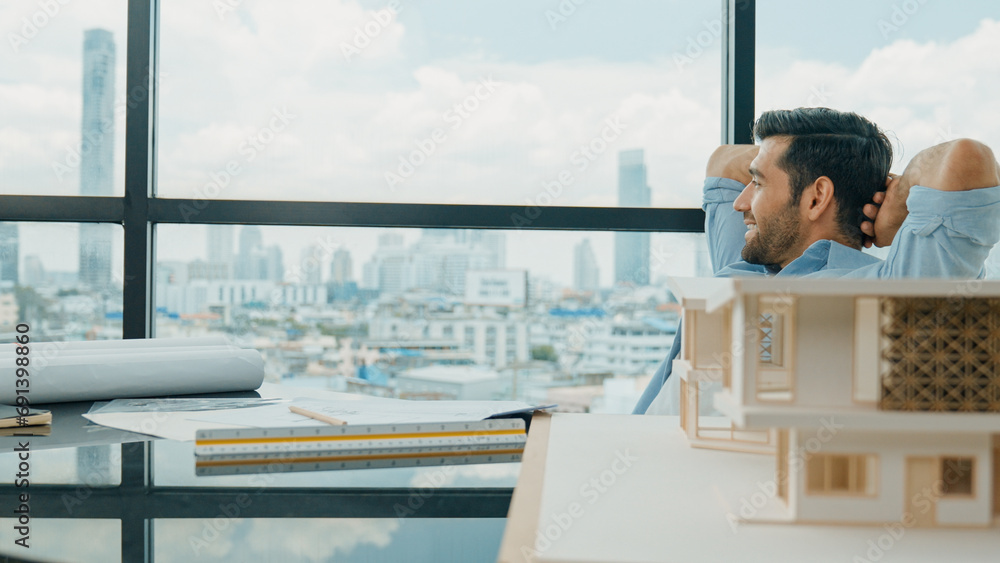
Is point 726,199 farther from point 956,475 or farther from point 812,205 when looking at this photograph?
point 956,475

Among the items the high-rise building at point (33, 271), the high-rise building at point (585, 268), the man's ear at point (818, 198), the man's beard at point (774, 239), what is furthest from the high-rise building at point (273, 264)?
the man's ear at point (818, 198)

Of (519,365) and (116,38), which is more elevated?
(116,38)

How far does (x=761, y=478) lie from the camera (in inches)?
23.8

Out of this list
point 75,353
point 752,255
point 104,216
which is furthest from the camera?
point 104,216

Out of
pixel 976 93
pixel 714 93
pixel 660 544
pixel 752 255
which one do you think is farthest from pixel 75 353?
pixel 976 93

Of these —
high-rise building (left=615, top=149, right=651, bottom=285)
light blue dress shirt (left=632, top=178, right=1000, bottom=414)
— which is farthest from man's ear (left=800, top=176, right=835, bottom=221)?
high-rise building (left=615, top=149, right=651, bottom=285)

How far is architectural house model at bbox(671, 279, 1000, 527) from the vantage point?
458 millimetres

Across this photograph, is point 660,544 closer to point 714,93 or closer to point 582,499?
point 582,499

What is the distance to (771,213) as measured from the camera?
1.47m

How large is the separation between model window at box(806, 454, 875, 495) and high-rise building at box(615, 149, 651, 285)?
1354 mm

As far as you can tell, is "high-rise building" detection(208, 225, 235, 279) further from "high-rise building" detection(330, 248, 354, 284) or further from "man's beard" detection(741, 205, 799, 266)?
"man's beard" detection(741, 205, 799, 266)

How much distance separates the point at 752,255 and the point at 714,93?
61 cm

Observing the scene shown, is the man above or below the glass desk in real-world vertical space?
above

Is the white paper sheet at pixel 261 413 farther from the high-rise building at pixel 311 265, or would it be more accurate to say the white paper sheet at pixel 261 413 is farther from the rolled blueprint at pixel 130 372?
the high-rise building at pixel 311 265
